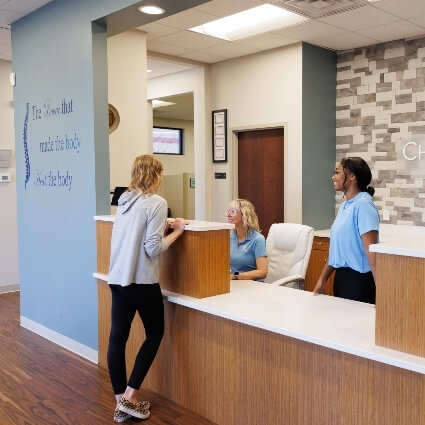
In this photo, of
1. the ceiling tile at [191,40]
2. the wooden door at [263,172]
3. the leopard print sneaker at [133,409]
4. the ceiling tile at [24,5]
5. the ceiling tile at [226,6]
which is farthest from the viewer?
the wooden door at [263,172]

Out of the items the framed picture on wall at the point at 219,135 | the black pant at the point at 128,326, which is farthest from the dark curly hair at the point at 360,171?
the framed picture on wall at the point at 219,135

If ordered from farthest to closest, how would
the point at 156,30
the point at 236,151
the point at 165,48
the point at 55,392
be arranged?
the point at 236,151
the point at 165,48
the point at 156,30
the point at 55,392

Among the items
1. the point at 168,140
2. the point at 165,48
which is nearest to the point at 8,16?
the point at 165,48

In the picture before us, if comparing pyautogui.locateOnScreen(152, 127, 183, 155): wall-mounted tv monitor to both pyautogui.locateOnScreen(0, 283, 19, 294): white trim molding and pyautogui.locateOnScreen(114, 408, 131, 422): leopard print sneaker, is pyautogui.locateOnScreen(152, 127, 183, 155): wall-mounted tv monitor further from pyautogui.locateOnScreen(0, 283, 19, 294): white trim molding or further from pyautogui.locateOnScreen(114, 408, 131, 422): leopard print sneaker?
pyautogui.locateOnScreen(114, 408, 131, 422): leopard print sneaker

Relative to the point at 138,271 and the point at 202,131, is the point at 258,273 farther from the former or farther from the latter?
the point at 202,131

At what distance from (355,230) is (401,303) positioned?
2.85ft

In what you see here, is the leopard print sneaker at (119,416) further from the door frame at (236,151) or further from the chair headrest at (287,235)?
the door frame at (236,151)

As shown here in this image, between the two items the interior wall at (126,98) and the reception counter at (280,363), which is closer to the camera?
the reception counter at (280,363)

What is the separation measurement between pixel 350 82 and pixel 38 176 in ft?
10.6

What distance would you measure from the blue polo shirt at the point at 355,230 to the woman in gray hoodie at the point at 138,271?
855mm

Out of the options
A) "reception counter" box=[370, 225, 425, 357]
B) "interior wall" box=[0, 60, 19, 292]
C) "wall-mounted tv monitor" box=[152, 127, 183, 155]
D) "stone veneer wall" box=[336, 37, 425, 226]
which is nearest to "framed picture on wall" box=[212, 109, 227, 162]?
"stone veneer wall" box=[336, 37, 425, 226]

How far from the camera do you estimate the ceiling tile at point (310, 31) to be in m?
4.48

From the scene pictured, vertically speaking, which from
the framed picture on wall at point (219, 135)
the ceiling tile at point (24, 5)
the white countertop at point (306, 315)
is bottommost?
the white countertop at point (306, 315)

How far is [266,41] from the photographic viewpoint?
498 centimetres
